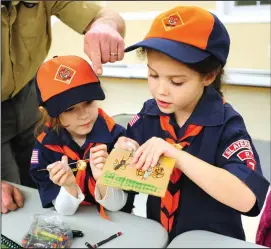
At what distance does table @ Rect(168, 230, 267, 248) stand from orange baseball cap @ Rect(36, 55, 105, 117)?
48cm

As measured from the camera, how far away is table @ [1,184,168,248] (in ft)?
2.67

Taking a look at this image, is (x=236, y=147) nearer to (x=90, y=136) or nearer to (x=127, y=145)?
(x=127, y=145)

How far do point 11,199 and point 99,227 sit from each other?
0.97 ft

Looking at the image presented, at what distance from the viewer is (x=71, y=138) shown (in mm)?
1154

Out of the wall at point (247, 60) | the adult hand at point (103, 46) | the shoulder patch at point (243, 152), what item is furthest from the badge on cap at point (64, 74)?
the wall at point (247, 60)

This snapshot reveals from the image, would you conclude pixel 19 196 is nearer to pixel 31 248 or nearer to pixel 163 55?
pixel 31 248

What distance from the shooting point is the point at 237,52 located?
8.76 feet

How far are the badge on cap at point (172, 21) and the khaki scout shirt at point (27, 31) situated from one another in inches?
28.6

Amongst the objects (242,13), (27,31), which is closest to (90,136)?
(27,31)

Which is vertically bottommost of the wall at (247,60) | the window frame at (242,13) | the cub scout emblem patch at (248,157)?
the wall at (247,60)

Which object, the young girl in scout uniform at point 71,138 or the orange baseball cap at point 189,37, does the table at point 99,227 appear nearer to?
the young girl in scout uniform at point 71,138

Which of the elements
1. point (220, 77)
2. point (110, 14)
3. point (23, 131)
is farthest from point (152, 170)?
point (23, 131)

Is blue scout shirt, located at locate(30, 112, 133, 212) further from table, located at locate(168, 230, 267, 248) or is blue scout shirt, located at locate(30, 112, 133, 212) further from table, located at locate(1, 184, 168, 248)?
table, located at locate(168, 230, 267, 248)

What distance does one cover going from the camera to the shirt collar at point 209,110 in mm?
980
